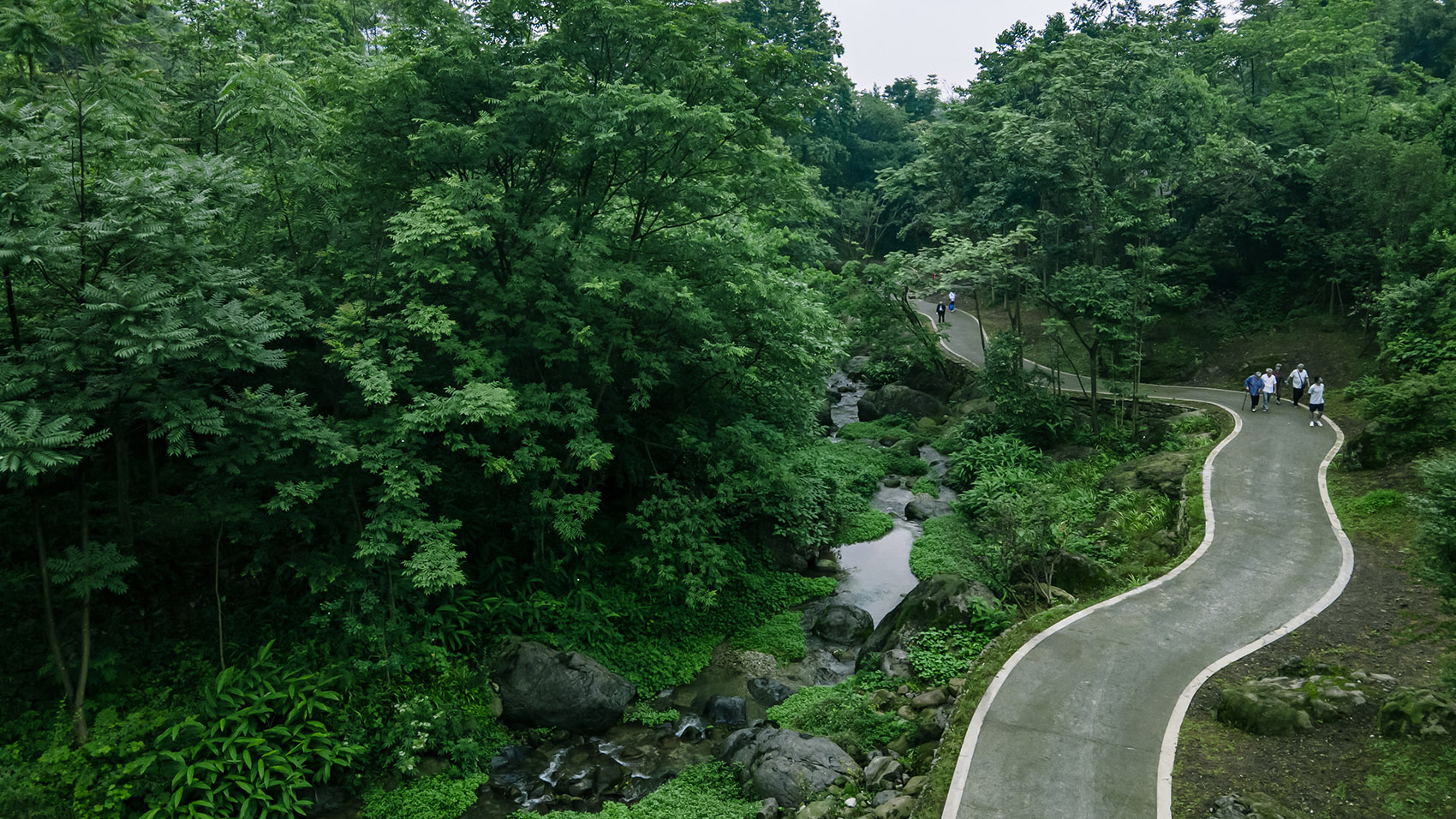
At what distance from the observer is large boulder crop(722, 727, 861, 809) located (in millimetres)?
11086

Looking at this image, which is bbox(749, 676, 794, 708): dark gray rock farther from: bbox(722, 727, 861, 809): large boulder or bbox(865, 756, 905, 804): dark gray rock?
bbox(865, 756, 905, 804): dark gray rock

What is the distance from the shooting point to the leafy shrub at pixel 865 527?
22.5 m

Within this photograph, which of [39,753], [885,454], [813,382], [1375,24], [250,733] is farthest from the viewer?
[1375,24]

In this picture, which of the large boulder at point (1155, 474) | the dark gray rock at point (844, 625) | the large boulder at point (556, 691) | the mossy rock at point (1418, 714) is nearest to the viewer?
the mossy rock at point (1418, 714)

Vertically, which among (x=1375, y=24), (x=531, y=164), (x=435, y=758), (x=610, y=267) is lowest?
(x=435, y=758)

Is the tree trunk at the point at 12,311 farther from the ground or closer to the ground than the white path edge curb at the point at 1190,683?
farther from the ground

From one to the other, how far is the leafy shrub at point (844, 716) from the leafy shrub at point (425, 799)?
17.4 ft

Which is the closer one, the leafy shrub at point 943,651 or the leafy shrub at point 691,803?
the leafy shrub at point 691,803

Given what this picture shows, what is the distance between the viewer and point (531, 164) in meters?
15.2

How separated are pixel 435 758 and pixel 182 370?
723cm

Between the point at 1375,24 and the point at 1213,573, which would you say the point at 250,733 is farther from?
the point at 1375,24

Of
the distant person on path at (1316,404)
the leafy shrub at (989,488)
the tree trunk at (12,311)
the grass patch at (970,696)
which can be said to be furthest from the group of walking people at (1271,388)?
the tree trunk at (12,311)

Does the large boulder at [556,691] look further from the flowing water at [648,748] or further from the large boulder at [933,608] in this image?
the large boulder at [933,608]

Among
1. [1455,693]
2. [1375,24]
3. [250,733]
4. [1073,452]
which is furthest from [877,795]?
[1375,24]
